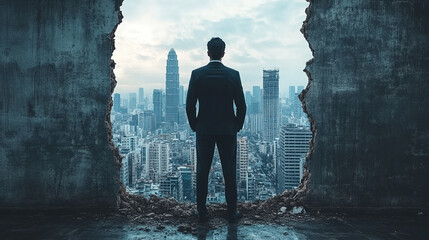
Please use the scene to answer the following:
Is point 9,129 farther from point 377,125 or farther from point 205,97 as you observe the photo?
point 377,125

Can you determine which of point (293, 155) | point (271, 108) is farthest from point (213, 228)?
point (271, 108)

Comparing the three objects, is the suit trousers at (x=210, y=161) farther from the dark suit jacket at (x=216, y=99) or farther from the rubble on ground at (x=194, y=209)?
the rubble on ground at (x=194, y=209)

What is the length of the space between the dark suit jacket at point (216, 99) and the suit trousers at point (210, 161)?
10cm

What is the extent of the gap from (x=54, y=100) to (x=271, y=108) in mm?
63479

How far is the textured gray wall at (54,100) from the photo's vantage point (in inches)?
140

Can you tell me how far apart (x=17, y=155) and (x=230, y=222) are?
2.29m

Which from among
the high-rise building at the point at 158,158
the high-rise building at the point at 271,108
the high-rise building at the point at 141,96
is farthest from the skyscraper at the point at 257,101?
the high-rise building at the point at 141,96

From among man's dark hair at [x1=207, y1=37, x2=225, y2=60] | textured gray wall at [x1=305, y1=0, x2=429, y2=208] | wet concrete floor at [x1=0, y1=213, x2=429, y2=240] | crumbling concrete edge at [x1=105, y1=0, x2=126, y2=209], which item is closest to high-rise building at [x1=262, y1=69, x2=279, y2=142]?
textured gray wall at [x1=305, y1=0, x2=429, y2=208]

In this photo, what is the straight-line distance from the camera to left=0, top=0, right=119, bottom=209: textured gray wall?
356 centimetres

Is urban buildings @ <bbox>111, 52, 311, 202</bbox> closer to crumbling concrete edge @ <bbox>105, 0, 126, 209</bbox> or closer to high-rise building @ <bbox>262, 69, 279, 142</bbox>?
high-rise building @ <bbox>262, 69, 279, 142</bbox>

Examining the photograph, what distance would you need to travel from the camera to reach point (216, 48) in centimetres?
312

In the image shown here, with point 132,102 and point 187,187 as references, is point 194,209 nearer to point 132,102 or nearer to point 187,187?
point 187,187

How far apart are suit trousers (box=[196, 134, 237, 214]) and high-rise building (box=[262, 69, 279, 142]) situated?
5943cm

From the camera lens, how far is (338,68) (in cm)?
361
